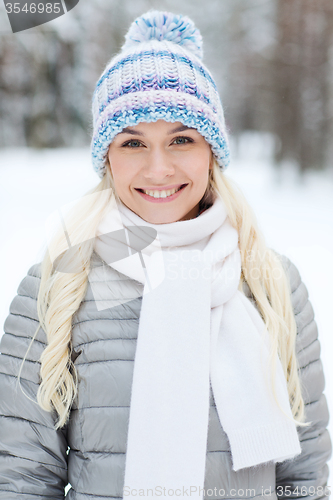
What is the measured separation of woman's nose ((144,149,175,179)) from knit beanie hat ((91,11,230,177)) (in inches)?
4.1

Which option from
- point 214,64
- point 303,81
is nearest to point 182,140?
point 214,64

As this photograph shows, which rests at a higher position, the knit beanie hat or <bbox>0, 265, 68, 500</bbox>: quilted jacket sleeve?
the knit beanie hat

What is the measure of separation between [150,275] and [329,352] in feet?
6.57

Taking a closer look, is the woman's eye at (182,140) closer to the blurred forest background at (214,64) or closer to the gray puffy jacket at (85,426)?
the gray puffy jacket at (85,426)

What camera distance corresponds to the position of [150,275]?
1.22 meters

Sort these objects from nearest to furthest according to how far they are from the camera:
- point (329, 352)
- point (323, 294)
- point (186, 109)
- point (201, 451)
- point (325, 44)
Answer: point (201, 451) → point (186, 109) → point (329, 352) → point (323, 294) → point (325, 44)

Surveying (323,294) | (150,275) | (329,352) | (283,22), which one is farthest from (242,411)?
(283,22)

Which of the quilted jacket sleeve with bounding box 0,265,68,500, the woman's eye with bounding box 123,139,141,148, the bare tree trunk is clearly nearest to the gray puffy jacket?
the quilted jacket sleeve with bounding box 0,265,68,500

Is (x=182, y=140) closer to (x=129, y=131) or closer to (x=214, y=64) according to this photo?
(x=129, y=131)

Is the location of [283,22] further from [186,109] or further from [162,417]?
[162,417]

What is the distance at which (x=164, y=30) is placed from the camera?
1317 mm

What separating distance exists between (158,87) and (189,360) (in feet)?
2.69

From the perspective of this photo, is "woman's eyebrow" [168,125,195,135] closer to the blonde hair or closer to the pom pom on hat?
the blonde hair

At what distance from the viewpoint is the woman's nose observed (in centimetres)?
Result: 118
